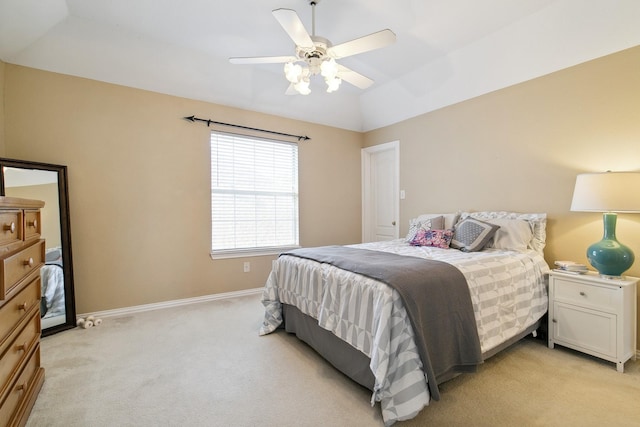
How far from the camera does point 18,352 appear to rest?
1.42 m

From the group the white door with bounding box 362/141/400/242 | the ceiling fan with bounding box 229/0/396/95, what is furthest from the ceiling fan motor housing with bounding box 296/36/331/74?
the white door with bounding box 362/141/400/242

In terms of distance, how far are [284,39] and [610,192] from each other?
295cm

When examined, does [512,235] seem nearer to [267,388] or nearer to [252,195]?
[267,388]

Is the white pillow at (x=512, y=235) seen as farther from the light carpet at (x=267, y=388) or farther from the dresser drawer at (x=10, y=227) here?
the dresser drawer at (x=10, y=227)

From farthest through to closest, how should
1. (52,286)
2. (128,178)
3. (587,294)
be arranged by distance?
1. (128,178)
2. (52,286)
3. (587,294)

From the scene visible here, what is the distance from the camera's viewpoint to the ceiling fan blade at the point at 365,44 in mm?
1809

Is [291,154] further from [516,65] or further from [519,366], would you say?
[519,366]

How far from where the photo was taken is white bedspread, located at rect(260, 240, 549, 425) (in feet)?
4.85

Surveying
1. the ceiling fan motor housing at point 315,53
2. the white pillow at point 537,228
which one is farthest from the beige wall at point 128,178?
the white pillow at point 537,228

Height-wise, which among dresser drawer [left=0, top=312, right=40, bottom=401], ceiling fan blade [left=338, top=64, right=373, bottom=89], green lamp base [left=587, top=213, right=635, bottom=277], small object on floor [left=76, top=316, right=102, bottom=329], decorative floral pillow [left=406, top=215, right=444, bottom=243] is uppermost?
ceiling fan blade [left=338, top=64, right=373, bottom=89]

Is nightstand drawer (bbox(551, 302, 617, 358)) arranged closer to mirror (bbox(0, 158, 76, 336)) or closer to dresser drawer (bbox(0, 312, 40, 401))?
dresser drawer (bbox(0, 312, 40, 401))

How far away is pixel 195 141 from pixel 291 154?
1309 millimetres

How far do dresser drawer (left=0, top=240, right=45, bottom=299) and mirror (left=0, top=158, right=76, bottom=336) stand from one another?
1.09 m

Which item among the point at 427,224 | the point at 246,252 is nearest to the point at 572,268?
the point at 427,224
